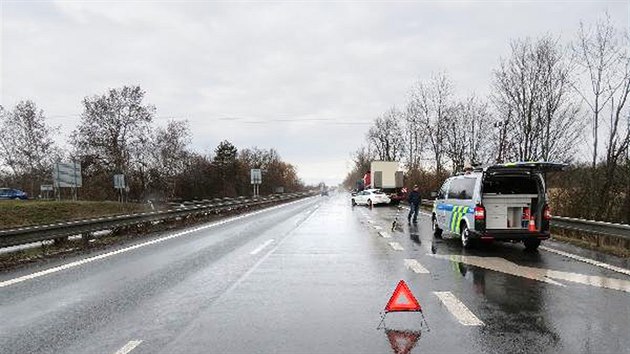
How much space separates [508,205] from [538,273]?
3399 millimetres

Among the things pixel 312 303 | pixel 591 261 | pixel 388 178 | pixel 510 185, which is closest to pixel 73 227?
pixel 312 303

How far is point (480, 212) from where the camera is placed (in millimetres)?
12719

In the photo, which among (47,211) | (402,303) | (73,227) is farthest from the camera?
(47,211)

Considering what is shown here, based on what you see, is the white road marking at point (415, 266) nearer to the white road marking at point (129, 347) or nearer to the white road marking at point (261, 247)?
the white road marking at point (261, 247)

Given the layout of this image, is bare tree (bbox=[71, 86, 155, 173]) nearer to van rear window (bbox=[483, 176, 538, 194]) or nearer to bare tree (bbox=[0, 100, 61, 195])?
bare tree (bbox=[0, 100, 61, 195])

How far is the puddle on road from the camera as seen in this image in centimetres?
863

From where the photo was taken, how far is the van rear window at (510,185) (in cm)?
1302

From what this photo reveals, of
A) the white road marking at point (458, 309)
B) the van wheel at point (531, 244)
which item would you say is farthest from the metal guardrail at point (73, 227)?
the van wheel at point (531, 244)

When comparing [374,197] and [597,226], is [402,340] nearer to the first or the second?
[597,226]

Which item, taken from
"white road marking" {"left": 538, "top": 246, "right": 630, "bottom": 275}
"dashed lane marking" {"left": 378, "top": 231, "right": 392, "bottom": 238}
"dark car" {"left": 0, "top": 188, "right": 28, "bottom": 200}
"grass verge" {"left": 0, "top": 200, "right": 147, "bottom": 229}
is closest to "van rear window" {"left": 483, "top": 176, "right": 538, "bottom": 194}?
"white road marking" {"left": 538, "top": 246, "right": 630, "bottom": 275}

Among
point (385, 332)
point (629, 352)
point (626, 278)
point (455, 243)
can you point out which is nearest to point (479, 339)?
point (385, 332)

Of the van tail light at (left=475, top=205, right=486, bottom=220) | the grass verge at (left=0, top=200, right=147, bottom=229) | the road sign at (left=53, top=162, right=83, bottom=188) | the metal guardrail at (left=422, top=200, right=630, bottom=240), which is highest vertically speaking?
the road sign at (left=53, top=162, right=83, bottom=188)

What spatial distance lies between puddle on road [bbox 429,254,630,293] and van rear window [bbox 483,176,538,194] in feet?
6.45

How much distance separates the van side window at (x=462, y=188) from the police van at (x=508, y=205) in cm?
3
